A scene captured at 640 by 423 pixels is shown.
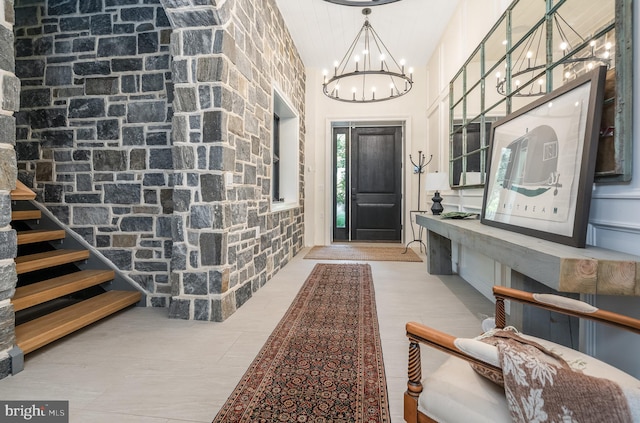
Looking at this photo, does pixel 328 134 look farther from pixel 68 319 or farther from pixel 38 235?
pixel 68 319

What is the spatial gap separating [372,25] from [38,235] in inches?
176

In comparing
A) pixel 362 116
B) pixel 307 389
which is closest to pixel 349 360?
pixel 307 389

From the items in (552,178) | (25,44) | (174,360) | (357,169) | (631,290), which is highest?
(25,44)

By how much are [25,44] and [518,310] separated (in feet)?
14.3

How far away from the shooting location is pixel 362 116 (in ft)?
20.4

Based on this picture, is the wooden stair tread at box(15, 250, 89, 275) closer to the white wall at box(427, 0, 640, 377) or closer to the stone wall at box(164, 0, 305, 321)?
the stone wall at box(164, 0, 305, 321)

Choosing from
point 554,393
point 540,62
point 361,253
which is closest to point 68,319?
point 554,393

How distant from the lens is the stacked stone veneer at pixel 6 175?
166cm

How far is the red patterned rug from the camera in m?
1.43

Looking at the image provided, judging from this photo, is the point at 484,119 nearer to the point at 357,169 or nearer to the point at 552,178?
the point at 552,178

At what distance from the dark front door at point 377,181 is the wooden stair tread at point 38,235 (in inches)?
194

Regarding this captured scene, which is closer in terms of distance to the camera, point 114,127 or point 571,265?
point 571,265

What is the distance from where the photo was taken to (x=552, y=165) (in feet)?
5.59


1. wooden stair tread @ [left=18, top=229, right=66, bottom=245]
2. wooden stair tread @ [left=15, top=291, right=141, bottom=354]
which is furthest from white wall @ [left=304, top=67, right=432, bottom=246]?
wooden stair tread @ [left=18, top=229, right=66, bottom=245]
